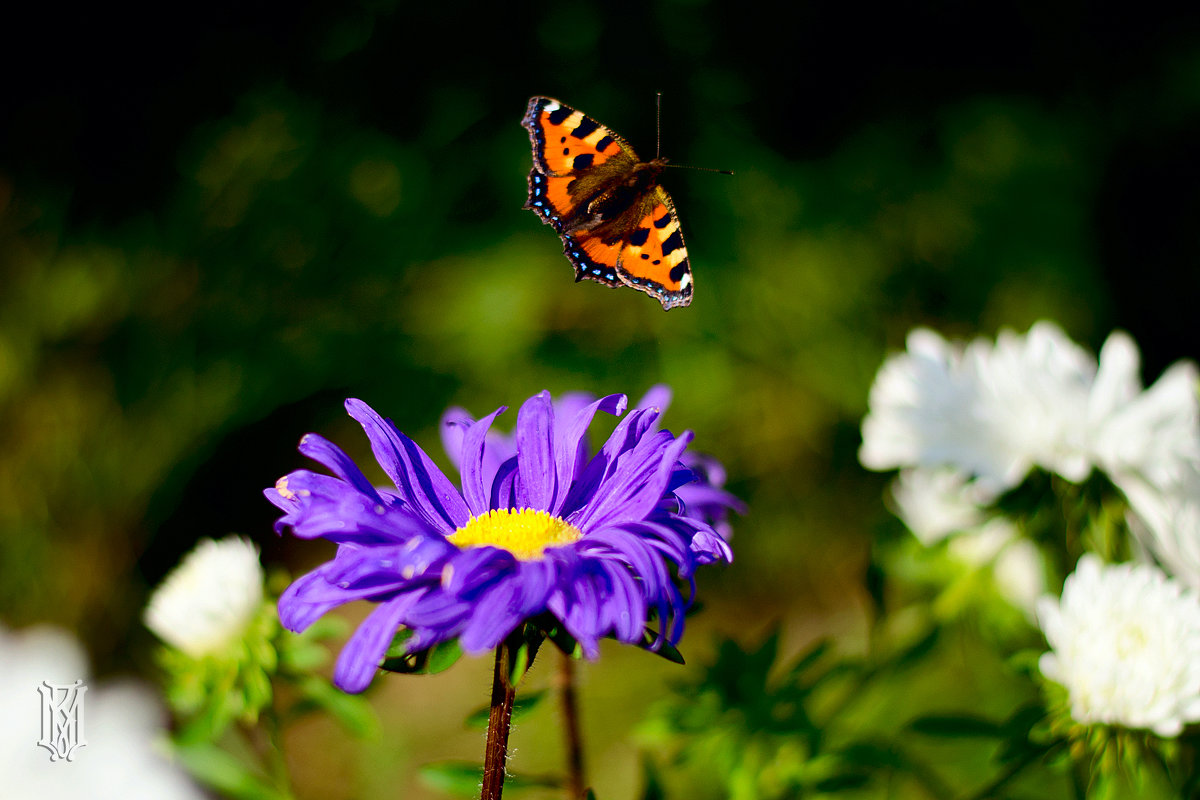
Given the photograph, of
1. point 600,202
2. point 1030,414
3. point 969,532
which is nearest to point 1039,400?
point 1030,414

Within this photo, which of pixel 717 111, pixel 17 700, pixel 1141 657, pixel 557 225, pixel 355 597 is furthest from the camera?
pixel 717 111

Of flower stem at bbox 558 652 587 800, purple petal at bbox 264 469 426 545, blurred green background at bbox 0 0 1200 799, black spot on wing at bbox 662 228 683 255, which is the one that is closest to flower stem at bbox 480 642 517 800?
purple petal at bbox 264 469 426 545

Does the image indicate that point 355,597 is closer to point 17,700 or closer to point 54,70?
point 17,700

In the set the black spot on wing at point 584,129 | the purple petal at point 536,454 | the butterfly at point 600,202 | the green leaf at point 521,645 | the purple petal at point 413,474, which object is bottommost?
the green leaf at point 521,645

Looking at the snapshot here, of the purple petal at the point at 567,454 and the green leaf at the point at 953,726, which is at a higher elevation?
the purple petal at the point at 567,454

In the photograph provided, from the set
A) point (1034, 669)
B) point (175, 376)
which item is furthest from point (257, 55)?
point (1034, 669)

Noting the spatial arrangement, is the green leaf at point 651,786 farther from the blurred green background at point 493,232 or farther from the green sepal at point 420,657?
the blurred green background at point 493,232

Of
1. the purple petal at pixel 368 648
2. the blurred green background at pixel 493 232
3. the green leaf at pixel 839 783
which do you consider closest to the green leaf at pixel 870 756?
the green leaf at pixel 839 783
